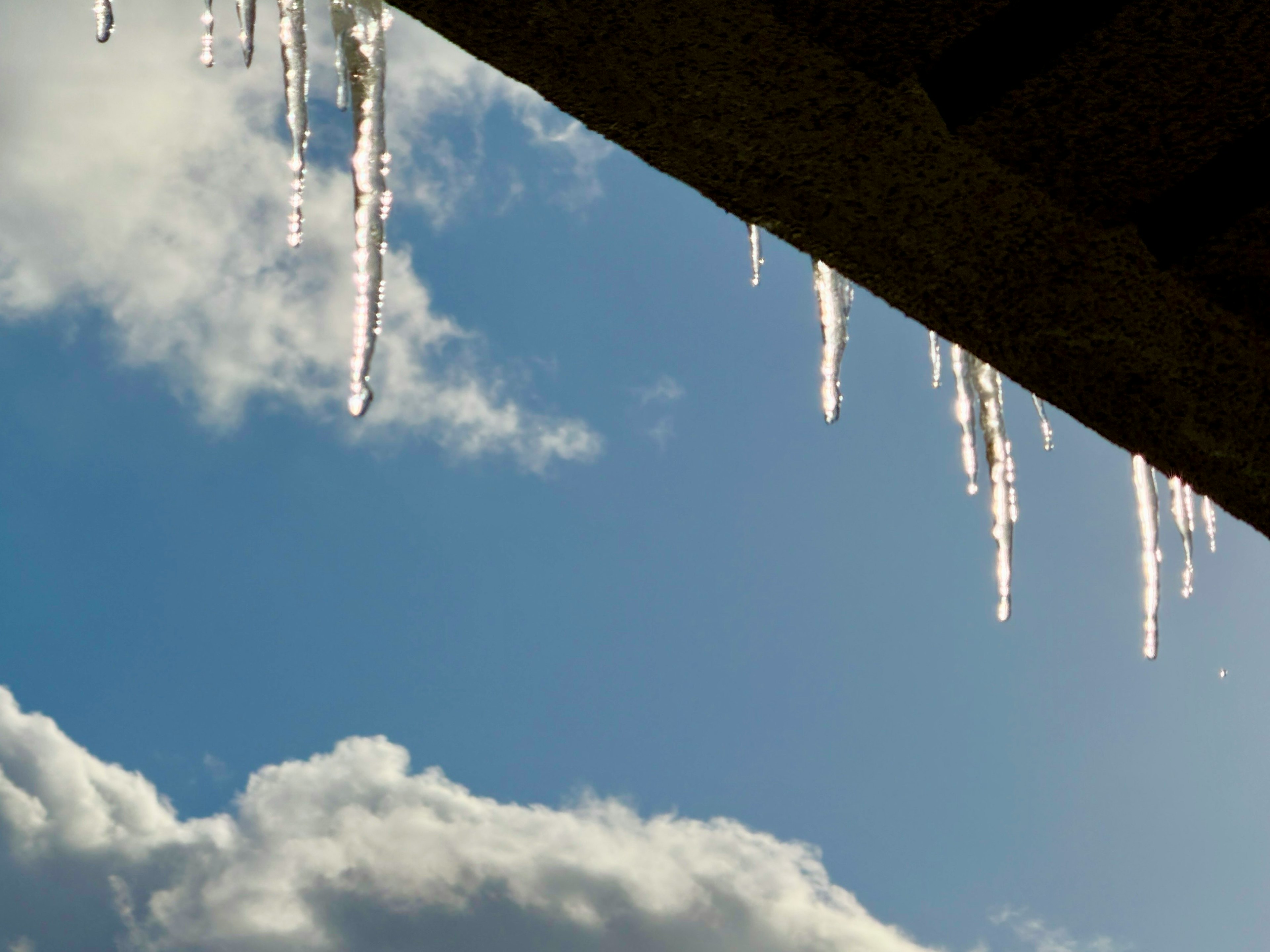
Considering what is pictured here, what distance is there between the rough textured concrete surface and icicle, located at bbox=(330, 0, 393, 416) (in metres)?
0.68

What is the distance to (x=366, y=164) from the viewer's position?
126 inches

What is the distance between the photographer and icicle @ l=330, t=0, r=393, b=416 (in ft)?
9.81

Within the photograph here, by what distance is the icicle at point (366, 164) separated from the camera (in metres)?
2.99

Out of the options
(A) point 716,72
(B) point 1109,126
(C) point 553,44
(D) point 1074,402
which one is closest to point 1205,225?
(B) point 1109,126

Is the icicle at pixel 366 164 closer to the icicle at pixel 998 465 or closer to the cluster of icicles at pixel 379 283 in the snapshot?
the cluster of icicles at pixel 379 283

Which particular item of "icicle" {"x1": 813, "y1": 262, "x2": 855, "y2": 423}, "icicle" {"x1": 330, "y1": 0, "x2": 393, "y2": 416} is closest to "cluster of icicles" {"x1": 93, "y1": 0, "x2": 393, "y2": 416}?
"icicle" {"x1": 330, "y1": 0, "x2": 393, "y2": 416}

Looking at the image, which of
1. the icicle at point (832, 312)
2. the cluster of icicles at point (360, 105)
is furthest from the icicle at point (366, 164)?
the icicle at point (832, 312)

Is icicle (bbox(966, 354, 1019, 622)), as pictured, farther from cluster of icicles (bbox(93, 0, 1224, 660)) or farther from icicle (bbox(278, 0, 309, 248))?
icicle (bbox(278, 0, 309, 248))

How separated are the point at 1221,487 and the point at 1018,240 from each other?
0.98 metres

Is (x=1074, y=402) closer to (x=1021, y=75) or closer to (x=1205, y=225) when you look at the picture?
(x=1205, y=225)

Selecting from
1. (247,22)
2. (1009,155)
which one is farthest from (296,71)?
(1009,155)

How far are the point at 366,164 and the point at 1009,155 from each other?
182 centimetres

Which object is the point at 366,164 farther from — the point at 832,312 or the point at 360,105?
the point at 832,312

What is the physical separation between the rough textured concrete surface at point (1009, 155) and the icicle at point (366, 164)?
68cm
